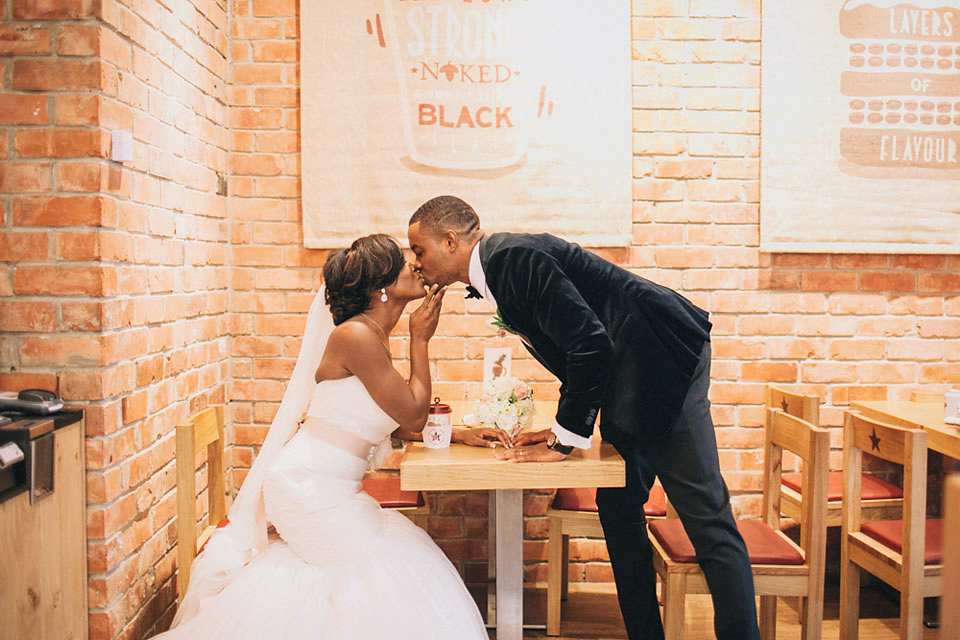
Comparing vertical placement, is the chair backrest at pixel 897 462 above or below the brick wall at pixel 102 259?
below

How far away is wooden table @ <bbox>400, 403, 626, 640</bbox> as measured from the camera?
208 centimetres

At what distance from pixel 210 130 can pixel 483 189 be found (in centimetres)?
113

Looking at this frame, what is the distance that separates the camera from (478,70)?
330 centimetres

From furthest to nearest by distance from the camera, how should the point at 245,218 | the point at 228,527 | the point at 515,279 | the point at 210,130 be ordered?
the point at 245,218 → the point at 210,130 → the point at 228,527 → the point at 515,279

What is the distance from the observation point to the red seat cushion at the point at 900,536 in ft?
7.92

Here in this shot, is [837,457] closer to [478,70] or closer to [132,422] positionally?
[478,70]

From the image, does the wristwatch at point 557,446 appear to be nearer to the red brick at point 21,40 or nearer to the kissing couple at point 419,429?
the kissing couple at point 419,429

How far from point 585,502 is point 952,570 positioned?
2.08 metres

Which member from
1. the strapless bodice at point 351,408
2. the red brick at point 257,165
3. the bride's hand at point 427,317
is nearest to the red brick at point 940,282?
the bride's hand at point 427,317

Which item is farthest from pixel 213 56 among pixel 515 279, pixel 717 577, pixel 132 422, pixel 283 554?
pixel 717 577

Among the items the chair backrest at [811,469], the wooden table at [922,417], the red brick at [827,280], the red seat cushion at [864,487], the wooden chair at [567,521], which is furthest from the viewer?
the red brick at [827,280]

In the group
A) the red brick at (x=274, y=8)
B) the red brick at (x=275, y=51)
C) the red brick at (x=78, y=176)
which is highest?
the red brick at (x=274, y=8)

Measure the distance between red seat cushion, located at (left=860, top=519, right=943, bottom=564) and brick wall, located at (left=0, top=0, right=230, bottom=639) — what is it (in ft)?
7.77

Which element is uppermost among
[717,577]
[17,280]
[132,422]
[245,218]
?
[245,218]
